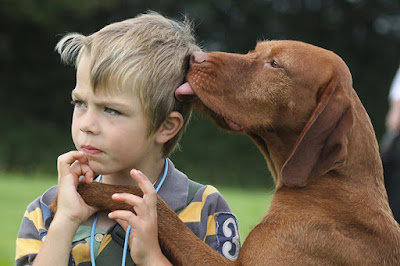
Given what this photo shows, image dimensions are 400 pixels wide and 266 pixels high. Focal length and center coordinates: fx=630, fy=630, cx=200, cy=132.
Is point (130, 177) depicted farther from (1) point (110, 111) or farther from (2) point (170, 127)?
(1) point (110, 111)

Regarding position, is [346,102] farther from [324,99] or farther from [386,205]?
[386,205]

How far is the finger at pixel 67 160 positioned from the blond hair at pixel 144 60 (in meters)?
0.34

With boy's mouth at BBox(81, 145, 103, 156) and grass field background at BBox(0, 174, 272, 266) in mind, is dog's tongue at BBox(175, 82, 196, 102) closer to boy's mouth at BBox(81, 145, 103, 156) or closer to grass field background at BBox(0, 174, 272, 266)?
boy's mouth at BBox(81, 145, 103, 156)

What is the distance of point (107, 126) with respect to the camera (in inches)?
122

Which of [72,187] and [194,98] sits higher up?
[194,98]

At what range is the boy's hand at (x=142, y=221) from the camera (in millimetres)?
2992

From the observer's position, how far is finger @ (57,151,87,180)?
3.08 metres

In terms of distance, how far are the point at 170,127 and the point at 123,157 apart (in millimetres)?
378

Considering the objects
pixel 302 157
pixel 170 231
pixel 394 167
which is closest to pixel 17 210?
pixel 394 167

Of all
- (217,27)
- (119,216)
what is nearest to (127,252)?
(119,216)

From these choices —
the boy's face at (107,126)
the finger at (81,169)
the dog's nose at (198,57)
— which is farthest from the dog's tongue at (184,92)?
the finger at (81,169)

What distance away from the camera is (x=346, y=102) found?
3.38m

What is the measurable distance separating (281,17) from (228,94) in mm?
25706

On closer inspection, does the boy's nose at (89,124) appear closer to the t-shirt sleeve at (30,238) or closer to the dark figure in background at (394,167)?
the t-shirt sleeve at (30,238)
